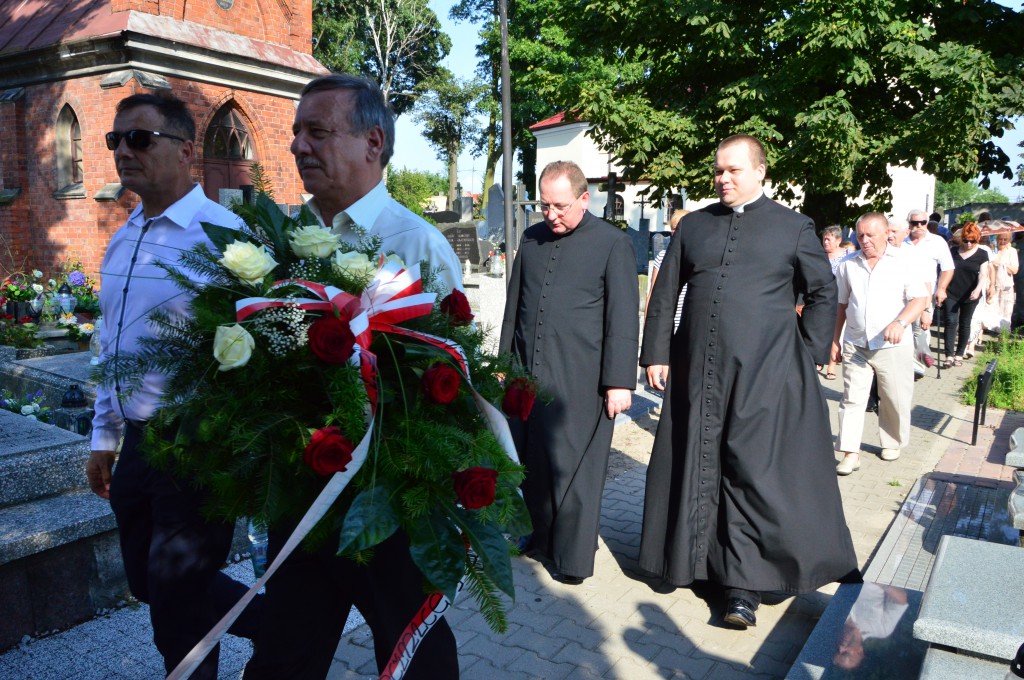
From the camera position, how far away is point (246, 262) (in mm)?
1929

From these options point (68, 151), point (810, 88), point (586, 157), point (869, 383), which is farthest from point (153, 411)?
point (586, 157)

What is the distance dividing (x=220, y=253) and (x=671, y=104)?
17.0 metres

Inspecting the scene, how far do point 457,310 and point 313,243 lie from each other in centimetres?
41

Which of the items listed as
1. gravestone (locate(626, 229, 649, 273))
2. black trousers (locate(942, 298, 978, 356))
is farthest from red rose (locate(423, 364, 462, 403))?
gravestone (locate(626, 229, 649, 273))

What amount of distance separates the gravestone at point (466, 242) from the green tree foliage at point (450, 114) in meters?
28.3

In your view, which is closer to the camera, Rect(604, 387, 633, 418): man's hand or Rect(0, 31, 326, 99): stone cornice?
Rect(604, 387, 633, 418): man's hand

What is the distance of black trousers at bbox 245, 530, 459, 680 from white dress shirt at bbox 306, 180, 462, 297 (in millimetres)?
770

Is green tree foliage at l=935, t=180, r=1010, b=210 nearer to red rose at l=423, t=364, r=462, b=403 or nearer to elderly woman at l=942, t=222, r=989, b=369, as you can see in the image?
elderly woman at l=942, t=222, r=989, b=369

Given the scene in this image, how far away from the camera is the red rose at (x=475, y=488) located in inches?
71.7

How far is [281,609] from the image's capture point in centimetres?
237

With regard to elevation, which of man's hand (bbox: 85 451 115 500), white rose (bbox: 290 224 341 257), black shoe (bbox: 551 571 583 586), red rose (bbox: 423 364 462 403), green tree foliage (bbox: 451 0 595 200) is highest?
green tree foliage (bbox: 451 0 595 200)

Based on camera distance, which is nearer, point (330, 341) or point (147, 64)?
point (330, 341)

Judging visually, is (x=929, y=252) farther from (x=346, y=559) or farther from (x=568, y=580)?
(x=346, y=559)

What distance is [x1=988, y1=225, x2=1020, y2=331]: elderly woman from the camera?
1437 cm
